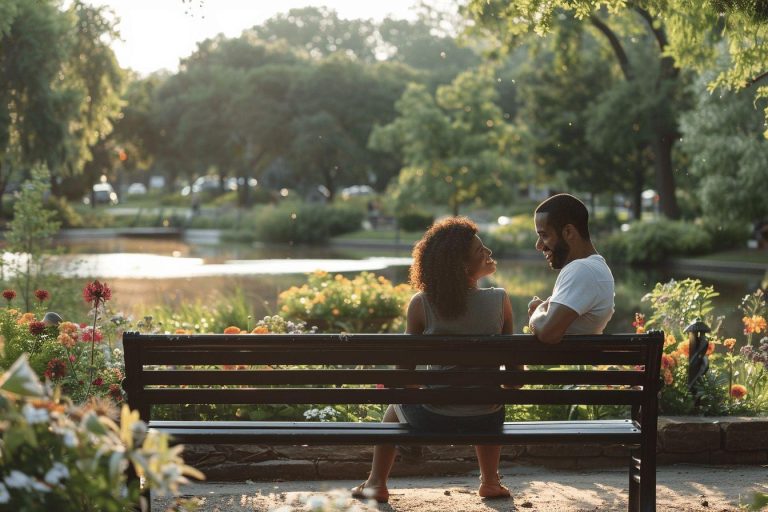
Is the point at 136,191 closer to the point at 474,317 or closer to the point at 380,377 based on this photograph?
the point at 474,317

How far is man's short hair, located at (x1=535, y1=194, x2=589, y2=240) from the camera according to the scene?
→ 16.3 feet

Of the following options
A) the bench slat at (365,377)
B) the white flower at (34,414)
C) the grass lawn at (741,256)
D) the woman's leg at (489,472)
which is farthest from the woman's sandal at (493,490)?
the grass lawn at (741,256)

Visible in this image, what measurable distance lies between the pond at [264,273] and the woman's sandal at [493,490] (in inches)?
291

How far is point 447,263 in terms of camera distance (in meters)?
4.93

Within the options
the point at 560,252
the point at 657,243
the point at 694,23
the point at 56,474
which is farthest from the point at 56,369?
the point at 657,243

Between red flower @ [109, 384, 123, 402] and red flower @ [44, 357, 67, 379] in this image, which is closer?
red flower @ [44, 357, 67, 379]

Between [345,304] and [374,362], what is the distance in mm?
7924

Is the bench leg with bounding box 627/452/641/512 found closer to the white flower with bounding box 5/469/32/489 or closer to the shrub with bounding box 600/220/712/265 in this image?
the white flower with bounding box 5/469/32/489

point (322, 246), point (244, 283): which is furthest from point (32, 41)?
point (322, 246)

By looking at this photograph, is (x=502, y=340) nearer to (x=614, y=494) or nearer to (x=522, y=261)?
(x=614, y=494)

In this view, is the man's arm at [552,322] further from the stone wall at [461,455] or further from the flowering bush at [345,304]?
the flowering bush at [345,304]

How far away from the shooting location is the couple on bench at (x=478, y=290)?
4898mm

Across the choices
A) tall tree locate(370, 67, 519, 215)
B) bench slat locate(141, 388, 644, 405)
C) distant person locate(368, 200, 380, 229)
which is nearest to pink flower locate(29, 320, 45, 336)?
bench slat locate(141, 388, 644, 405)

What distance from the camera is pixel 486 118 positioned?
42.5m
